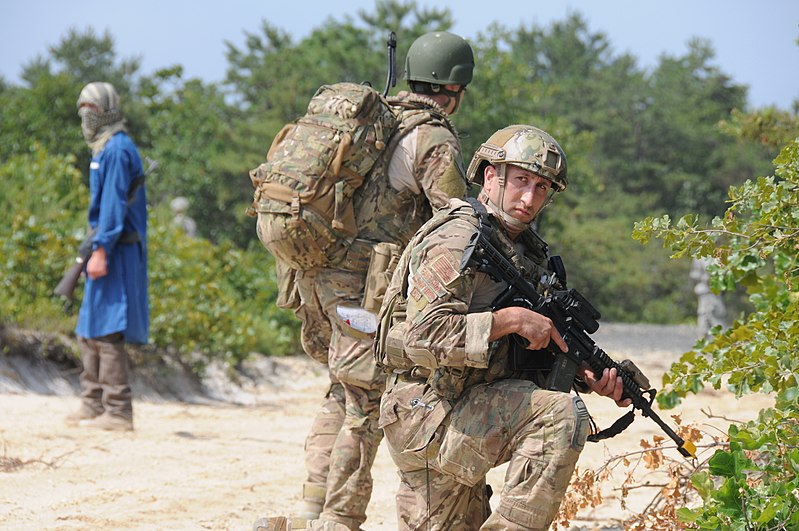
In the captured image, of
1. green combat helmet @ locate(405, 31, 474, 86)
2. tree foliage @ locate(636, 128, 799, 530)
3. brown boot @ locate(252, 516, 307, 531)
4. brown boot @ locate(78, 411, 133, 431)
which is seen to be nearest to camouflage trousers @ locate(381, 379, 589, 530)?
tree foliage @ locate(636, 128, 799, 530)

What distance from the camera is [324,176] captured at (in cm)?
453

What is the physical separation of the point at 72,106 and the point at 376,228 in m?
19.1

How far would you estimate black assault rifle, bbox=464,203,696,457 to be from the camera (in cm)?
351

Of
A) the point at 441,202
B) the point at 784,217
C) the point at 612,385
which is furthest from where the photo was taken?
the point at 441,202

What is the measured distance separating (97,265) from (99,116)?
986 millimetres

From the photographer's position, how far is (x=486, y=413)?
3539 millimetres

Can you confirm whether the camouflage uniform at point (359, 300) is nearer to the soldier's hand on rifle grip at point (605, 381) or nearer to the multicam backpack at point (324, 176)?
the multicam backpack at point (324, 176)

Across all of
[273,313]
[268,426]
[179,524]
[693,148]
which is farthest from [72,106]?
[693,148]

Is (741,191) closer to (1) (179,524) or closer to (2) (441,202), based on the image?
(2) (441,202)

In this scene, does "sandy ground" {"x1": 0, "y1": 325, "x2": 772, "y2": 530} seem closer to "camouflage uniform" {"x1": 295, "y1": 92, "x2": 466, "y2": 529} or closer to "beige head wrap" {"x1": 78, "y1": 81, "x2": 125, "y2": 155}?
"camouflage uniform" {"x1": 295, "y1": 92, "x2": 466, "y2": 529}

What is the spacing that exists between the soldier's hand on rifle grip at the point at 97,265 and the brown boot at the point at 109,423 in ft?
2.91

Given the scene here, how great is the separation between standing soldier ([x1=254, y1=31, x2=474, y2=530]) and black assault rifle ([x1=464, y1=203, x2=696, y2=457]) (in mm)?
924

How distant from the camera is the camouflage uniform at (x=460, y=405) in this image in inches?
135

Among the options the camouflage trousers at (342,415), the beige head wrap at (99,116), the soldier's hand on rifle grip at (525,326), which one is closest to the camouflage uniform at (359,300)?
the camouflage trousers at (342,415)
